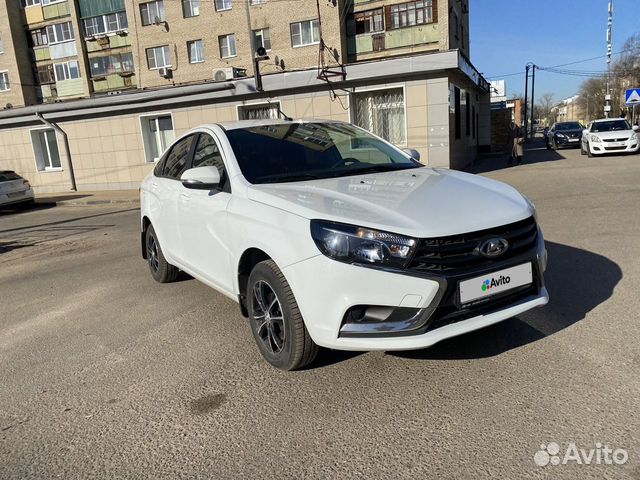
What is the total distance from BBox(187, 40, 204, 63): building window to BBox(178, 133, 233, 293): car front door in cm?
3127

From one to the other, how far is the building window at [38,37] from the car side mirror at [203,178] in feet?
152

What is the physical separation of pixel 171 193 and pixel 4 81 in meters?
46.9

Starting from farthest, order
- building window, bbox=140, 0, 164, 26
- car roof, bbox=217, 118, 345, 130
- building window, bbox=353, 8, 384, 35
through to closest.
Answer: building window, bbox=140, 0, 164, 26 < building window, bbox=353, 8, 384, 35 < car roof, bbox=217, 118, 345, 130

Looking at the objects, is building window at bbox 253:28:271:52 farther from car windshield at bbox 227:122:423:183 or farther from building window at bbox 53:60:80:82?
car windshield at bbox 227:122:423:183

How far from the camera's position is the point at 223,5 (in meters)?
31.4

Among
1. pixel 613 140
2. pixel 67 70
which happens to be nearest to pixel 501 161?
pixel 613 140

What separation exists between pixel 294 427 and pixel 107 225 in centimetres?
983

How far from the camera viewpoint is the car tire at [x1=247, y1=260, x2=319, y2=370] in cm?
296

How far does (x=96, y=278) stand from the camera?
6133 mm

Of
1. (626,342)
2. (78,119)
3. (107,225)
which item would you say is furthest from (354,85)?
(626,342)

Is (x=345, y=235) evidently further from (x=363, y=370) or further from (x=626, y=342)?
(x=626, y=342)

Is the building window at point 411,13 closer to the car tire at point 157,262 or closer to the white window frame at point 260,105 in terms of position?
the white window frame at point 260,105

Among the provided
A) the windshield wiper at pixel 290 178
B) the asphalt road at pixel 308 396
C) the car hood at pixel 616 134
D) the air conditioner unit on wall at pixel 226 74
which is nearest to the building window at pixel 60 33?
the air conditioner unit on wall at pixel 226 74

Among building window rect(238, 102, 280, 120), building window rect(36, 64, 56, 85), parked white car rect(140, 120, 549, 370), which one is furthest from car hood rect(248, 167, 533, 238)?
building window rect(36, 64, 56, 85)
